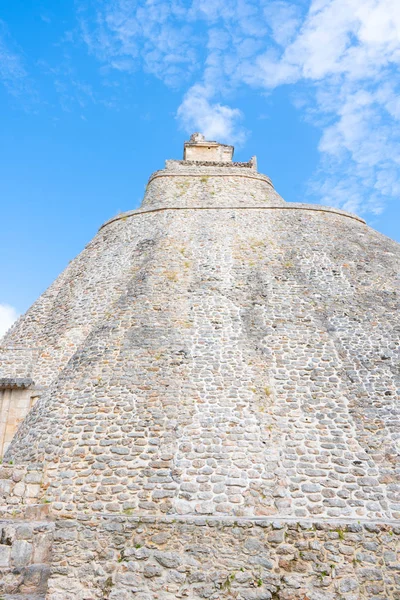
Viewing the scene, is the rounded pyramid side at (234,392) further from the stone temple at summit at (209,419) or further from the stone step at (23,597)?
the stone step at (23,597)

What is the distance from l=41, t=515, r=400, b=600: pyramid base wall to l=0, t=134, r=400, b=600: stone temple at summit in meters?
0.02

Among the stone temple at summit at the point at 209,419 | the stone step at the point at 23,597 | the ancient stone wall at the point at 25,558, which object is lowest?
the stone step at the point at 23,597

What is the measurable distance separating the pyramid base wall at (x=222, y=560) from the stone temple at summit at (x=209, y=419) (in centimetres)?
2

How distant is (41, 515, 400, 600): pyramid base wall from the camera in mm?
6348

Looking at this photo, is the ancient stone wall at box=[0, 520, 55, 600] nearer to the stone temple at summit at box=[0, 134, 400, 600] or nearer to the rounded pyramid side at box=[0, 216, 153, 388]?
the stone temple at summit at box=[0, 134, 400, 600]

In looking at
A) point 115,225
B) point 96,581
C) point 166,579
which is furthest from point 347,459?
point 115,225

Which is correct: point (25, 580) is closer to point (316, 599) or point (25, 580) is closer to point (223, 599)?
point (223, 599)

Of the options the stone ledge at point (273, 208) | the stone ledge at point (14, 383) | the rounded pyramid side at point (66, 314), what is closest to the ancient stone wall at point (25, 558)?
the stone ledge at point (14, 383)

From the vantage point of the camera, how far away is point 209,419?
884 centimetres

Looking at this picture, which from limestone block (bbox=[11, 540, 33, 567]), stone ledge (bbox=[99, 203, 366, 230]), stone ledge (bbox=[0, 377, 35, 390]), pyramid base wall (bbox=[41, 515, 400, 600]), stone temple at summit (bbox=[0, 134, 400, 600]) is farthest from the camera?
stone ledge (bbox=[99, 203, 366, 230])

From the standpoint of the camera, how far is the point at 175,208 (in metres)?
16.0

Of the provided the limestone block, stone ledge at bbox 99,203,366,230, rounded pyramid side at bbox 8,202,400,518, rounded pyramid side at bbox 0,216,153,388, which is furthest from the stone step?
stone ledge at bbox 99,203,366,230

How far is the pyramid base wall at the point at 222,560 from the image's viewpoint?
250 inches

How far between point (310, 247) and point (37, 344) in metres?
9.13
